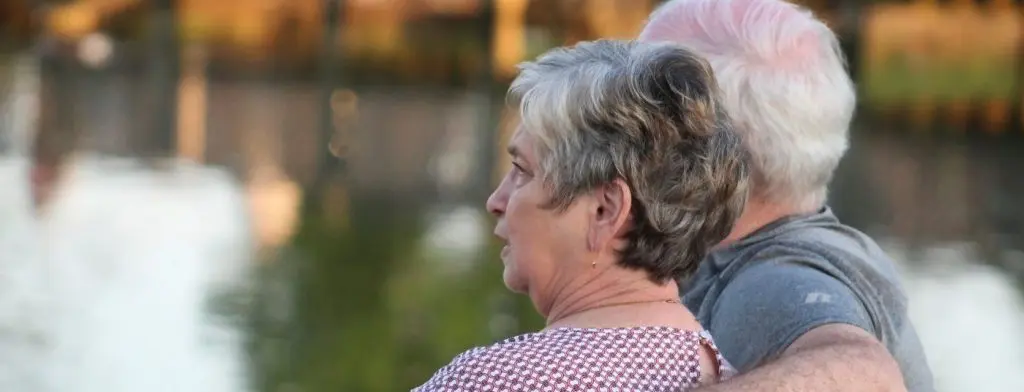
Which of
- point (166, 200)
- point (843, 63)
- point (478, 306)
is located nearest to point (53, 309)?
point (478, 306)

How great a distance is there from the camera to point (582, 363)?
1665mm

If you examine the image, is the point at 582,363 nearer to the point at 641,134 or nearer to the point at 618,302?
the point at 618,302

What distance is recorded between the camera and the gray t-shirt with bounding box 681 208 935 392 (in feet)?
6.79

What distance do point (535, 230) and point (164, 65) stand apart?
2332 centimetres

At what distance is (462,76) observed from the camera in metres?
25.4

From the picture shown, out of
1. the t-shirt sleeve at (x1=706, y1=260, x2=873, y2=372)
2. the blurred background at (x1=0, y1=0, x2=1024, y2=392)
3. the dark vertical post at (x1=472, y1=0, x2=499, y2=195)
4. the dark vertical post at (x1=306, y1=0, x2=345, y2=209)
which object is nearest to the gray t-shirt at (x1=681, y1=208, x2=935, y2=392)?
the t-shirt sleeve at (x1=706, y1=260, x2=873, y2=372)

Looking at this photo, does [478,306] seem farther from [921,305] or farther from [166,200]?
[166,200]

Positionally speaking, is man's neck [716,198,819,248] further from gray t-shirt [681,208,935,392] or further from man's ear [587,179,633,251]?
man's ear [587,179,633,251]

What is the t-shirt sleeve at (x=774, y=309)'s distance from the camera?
204 centimetres

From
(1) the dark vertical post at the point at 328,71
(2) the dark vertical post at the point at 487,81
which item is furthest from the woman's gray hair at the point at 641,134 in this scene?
(2) the dark vertical post at the point at 487,81

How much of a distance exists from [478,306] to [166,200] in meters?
3.96

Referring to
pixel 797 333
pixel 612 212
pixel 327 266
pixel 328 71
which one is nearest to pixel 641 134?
pixel 612 212

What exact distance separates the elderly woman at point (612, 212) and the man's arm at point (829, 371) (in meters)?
0.06

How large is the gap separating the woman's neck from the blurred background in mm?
4746
